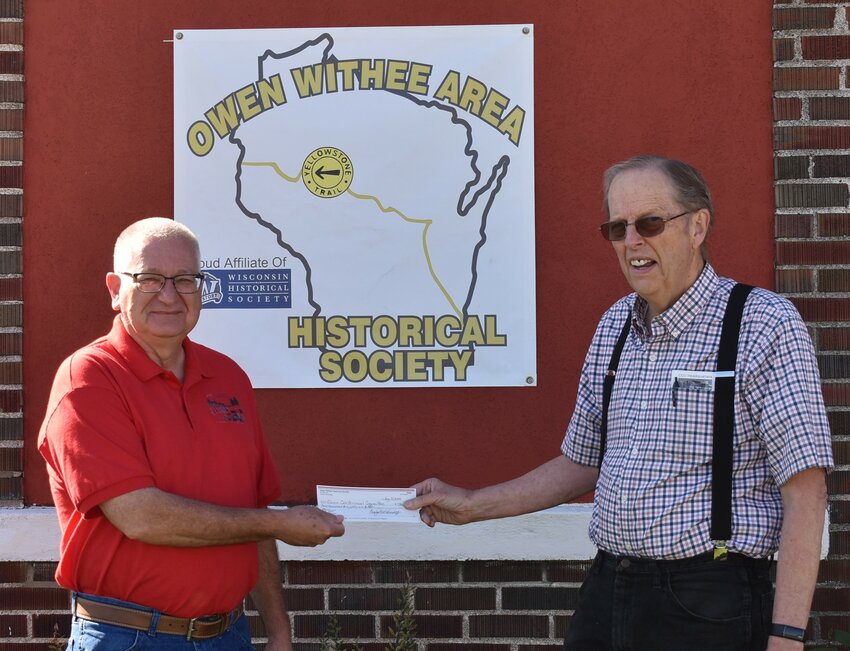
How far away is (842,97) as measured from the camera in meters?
3.92

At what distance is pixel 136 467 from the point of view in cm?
265

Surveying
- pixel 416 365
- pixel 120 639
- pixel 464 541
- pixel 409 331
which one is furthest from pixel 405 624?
pixel 120 639

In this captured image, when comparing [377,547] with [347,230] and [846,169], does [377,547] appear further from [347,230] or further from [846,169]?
[846,169]

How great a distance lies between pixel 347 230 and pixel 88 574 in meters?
1.79

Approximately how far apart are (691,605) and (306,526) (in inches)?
42.8

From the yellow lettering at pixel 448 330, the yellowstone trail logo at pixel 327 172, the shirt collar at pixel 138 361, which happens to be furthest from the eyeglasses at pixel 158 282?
the yellow lettering at pixel 448 330

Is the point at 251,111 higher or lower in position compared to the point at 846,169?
higher

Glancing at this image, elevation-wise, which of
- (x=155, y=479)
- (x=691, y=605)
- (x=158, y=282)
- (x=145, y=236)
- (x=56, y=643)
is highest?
(x=145, y=236)

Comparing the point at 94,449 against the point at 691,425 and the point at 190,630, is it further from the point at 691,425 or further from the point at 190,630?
the point at 691,425

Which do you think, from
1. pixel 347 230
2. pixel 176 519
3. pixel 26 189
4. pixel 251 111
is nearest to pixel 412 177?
pixel 347 230

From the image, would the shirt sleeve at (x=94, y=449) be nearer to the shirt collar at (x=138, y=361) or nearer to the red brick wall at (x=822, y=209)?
the shirt collar at (x=138, y=361)

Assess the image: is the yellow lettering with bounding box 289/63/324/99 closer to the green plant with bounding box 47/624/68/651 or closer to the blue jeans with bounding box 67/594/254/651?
the blue jeans with bounding box 67/594/254/651

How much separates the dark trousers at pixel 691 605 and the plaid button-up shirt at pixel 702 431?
1.9 inches

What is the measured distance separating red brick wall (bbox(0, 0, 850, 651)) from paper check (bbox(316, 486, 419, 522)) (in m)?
1.06
